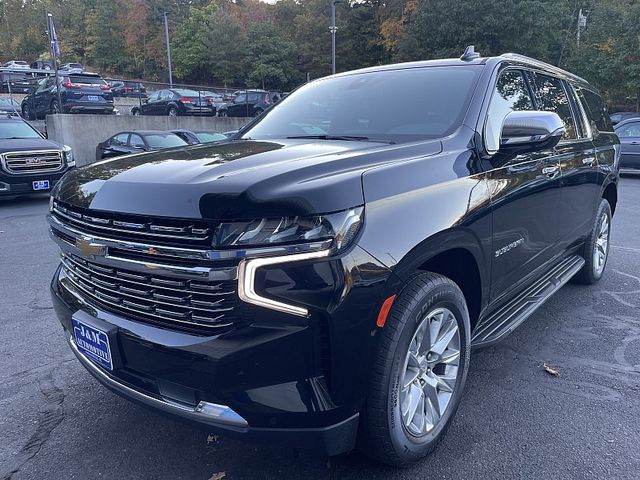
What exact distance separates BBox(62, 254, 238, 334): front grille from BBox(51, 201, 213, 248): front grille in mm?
143

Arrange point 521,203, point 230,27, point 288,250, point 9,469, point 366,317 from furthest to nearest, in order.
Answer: point 230,27 < point 521,203 < point 9,469 < point 366,317 < point 288,250

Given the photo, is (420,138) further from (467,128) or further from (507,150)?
(507,150)

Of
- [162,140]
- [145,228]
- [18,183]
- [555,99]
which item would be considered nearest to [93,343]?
[145,228]

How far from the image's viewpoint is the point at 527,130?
9.07ft

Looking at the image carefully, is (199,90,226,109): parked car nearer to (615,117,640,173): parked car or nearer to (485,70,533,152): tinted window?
(615,117,640,173): parked car

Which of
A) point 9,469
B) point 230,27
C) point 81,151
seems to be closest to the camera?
point 9,469

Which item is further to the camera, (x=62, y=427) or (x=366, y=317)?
(x=62, y=427)

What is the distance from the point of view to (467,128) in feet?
9.25

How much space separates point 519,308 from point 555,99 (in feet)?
5.76

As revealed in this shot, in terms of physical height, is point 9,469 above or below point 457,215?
below

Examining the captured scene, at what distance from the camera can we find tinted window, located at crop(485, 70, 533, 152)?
293 centimetres

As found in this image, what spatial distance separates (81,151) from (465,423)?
18.3 m

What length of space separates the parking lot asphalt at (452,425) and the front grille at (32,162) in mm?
6679

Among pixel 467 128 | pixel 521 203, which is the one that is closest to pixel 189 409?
pixel 467 128
